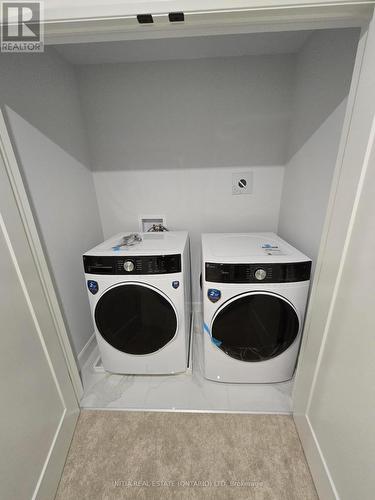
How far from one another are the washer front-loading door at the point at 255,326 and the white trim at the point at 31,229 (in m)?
0.82

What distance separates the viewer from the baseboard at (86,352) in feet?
4.77

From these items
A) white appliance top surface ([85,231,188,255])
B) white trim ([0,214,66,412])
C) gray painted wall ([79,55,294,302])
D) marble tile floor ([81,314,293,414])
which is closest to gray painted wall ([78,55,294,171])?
gray painted wall ([79,55,294,302])

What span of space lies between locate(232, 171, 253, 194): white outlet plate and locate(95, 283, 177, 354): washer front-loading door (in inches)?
40.4

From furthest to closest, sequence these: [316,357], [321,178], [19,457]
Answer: [321,178], [316,357], [19,457]

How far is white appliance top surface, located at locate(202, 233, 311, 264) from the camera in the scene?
1.08 metres

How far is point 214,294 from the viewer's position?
111cm

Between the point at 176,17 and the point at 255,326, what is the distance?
4.35ft

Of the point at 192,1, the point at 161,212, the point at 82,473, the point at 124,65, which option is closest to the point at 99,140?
the point at 124,65

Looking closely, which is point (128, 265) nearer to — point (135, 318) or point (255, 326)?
point (135, 318)

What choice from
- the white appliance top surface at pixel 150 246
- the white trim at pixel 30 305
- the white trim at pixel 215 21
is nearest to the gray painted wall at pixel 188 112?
the white appliance top surface at pixel 150 246

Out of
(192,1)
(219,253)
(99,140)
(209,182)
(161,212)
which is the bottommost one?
(219,253)

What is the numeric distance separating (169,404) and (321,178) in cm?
157

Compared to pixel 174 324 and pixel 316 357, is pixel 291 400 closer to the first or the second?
pixel 316 357

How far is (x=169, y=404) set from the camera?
1.25 metres
